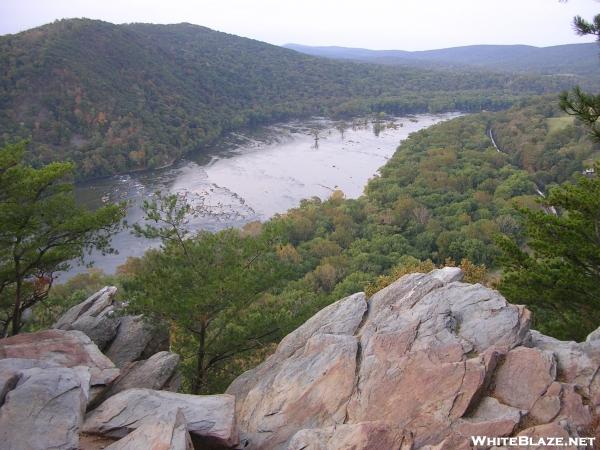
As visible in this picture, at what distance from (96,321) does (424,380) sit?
9.92 metres

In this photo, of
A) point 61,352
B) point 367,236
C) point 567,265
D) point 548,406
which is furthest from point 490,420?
point 367,236

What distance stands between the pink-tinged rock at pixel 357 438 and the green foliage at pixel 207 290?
526 cm

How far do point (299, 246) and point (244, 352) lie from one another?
3223cm

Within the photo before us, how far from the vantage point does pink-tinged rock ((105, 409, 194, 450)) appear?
7.37m

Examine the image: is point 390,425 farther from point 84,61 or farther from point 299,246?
point 84,61

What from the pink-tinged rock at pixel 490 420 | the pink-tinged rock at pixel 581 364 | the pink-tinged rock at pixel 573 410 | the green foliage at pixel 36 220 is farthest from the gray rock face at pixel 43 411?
the pink-tinged rock at pixel 581 364

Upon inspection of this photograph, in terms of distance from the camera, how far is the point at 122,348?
45.7ft

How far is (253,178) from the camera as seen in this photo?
67188mm

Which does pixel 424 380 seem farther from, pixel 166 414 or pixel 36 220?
pixel 36 220

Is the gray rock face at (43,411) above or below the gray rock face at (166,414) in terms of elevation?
above

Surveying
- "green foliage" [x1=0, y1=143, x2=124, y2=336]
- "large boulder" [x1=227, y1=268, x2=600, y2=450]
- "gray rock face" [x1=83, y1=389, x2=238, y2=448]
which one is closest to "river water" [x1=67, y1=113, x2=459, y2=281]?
"green foliage" [x1=0, y1=143, x2=124, y2=336]

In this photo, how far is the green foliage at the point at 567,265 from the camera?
11500mm

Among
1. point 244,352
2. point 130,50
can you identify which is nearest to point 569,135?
point 244,352

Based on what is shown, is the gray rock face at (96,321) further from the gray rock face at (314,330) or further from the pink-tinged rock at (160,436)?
the pink-tinged rock at (160,436)
